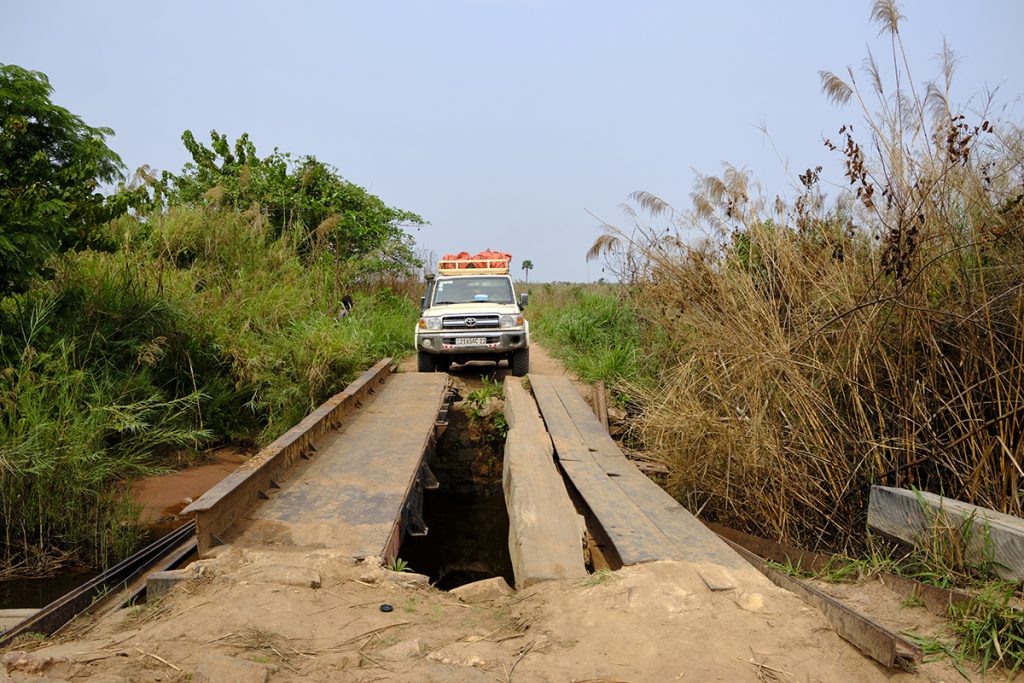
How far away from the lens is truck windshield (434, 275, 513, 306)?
10.3m

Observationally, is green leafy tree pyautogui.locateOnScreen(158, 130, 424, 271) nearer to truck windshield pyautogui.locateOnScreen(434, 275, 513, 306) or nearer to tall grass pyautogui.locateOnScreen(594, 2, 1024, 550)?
truck windshield pyautogui.locateOnScreen(434, 275, 513, 306)

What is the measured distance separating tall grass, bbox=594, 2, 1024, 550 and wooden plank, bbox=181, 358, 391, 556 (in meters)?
2.78

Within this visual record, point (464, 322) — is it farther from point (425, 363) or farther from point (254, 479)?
point (254, 479)

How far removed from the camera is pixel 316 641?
259cm

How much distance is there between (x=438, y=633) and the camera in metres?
2.72

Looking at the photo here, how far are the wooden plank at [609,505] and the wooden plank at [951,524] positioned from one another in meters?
1.06

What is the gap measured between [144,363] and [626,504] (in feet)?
18.9

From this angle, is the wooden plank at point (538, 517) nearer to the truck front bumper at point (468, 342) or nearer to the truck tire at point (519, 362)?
the truck front bumper at point (468, 342)

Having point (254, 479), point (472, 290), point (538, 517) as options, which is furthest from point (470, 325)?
point (538, 517)

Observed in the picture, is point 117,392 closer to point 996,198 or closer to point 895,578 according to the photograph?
point 895,578

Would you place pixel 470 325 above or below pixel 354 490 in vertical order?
above

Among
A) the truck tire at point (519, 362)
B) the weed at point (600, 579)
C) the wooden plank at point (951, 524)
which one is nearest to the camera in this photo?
the wooden plank at point (951, 524)

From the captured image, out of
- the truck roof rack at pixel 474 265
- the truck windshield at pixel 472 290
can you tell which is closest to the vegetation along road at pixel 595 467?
the truck windshield at pixel 472 290

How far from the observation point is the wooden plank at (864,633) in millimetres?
2312
